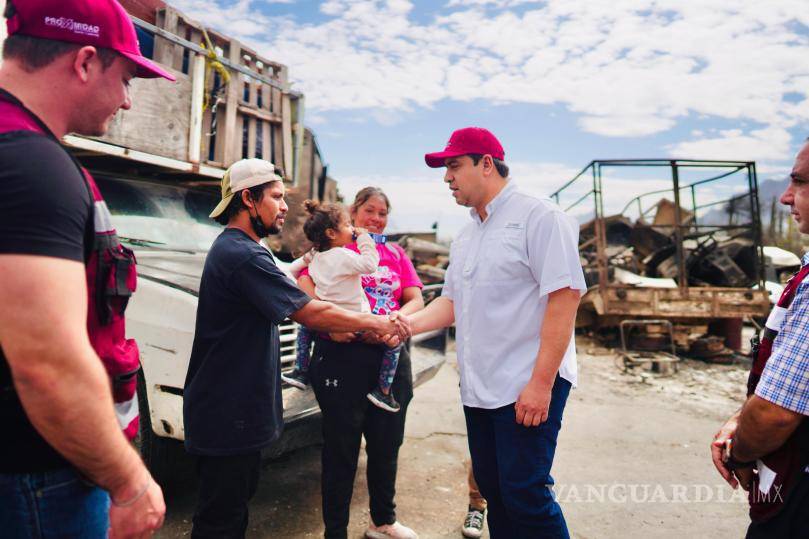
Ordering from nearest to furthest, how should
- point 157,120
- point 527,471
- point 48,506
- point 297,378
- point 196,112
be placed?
point 48,506 < point 527,471 < point 297,378 < point 157,120 < point 196,112

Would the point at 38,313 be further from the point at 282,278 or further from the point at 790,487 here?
the point at 790,487

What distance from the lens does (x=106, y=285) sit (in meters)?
1.19

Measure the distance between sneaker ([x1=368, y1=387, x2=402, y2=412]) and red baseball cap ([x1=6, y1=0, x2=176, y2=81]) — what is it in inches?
84.2

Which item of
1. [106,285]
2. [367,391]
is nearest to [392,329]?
[367,391]

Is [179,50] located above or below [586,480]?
above

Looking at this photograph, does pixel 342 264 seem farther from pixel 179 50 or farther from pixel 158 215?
pixel 179 50

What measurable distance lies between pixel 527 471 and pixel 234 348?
1.31m

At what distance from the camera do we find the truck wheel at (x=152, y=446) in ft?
9.18

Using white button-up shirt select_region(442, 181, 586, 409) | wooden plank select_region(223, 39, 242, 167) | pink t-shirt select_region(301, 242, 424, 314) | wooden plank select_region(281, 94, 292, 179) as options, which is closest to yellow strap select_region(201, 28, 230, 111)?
wooden plank select_region(223, 39, 242, 167)

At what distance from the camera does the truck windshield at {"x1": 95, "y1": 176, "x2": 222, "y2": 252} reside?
12.5ft

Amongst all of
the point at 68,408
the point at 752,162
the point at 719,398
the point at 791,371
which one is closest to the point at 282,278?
the point at 68,408

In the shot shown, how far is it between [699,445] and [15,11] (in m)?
5.52

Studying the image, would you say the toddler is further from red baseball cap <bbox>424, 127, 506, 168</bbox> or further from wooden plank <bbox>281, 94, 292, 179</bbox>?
wooden plank <bbox>281, 94, 292, 179</bbox>

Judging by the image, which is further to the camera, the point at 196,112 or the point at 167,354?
the point at 196,112
